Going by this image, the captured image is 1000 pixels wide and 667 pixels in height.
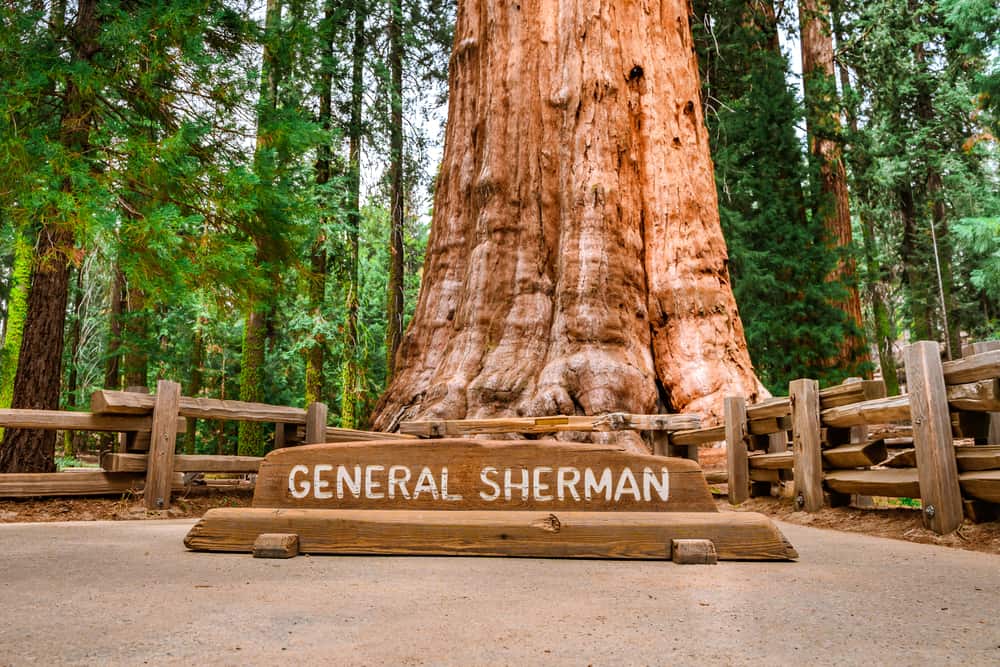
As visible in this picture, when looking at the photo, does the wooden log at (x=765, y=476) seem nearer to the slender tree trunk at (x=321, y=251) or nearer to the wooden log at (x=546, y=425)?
the wooden log at (x=546, y=425)

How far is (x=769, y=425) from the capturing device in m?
8.27

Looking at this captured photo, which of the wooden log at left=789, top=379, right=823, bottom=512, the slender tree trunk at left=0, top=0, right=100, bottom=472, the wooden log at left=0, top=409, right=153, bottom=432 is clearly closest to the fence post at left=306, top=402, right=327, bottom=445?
the wooden log at left=0, top=409, right=153, bottom=432

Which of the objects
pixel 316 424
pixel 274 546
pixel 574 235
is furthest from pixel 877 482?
pixel 316 424

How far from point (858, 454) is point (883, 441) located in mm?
281

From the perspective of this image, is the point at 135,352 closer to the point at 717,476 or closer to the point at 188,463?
the point at 188,463

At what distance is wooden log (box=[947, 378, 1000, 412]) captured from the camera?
208 inches

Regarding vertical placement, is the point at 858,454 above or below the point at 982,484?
above

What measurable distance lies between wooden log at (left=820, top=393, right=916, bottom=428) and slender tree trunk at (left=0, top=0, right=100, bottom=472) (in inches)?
350

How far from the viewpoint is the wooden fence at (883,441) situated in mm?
5500

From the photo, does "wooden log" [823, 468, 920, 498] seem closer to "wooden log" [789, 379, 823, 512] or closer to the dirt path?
"wooden log" [789, 379, 823, 512]

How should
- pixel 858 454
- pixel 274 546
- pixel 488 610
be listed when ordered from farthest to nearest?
pixel 858 454
pixel 274 546
pixel 488 610

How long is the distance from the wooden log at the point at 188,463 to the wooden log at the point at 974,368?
6227 millimetres

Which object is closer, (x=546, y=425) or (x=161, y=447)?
(x=546, y=425)

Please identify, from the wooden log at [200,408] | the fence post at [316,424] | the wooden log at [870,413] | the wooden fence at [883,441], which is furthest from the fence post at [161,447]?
the wooden log at [870,413]
